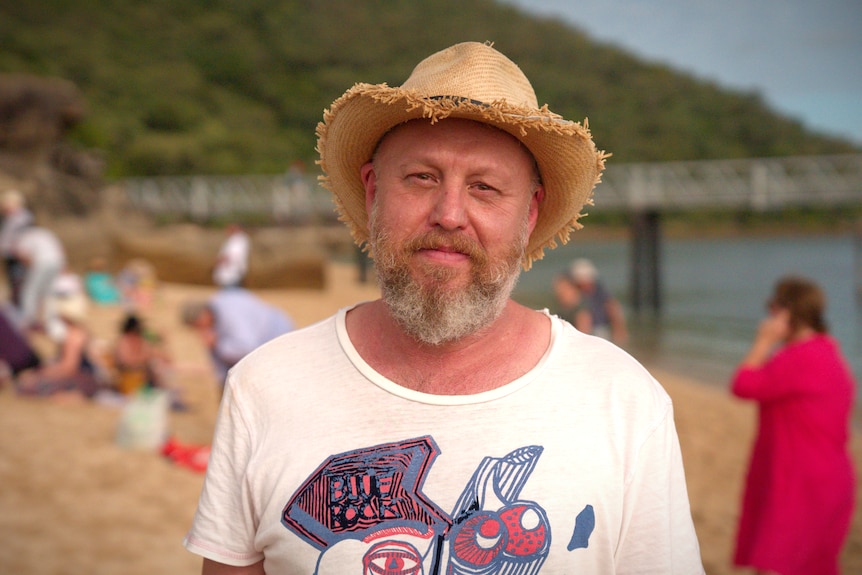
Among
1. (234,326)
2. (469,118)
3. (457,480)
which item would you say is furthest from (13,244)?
(457,480)

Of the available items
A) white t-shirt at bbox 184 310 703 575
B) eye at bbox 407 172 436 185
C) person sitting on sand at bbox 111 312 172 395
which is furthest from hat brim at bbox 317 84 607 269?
person sitting on sand at bbox 111 312 172 395

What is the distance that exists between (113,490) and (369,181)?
12.8 feet

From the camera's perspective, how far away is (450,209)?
148 centimetres

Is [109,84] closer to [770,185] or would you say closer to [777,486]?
[770,185]

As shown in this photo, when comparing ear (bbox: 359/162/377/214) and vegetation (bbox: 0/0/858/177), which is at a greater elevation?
vegetation (bbox: 0/0/858/177)

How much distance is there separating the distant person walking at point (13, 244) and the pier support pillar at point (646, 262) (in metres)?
18.5

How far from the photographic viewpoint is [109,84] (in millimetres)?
54844

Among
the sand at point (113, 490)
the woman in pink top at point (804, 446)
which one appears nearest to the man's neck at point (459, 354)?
the woman in pink top at point (804, 446)

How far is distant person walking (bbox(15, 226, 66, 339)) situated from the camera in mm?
9062

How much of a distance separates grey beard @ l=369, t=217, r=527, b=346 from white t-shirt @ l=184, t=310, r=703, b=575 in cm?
13

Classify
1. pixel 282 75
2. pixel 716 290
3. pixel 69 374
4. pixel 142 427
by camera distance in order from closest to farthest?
pixel 142 427 → pixel 69 374 → pixel 716 290 → pixel 282 75

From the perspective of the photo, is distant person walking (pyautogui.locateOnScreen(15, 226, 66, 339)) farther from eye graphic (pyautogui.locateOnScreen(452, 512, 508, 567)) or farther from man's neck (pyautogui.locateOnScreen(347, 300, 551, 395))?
eye graphic (pyautogui.locateOnScreen(452, 512, 508, 567))

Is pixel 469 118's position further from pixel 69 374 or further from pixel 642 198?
pixel 642 198

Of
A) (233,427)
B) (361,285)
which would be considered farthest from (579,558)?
(361,285)
